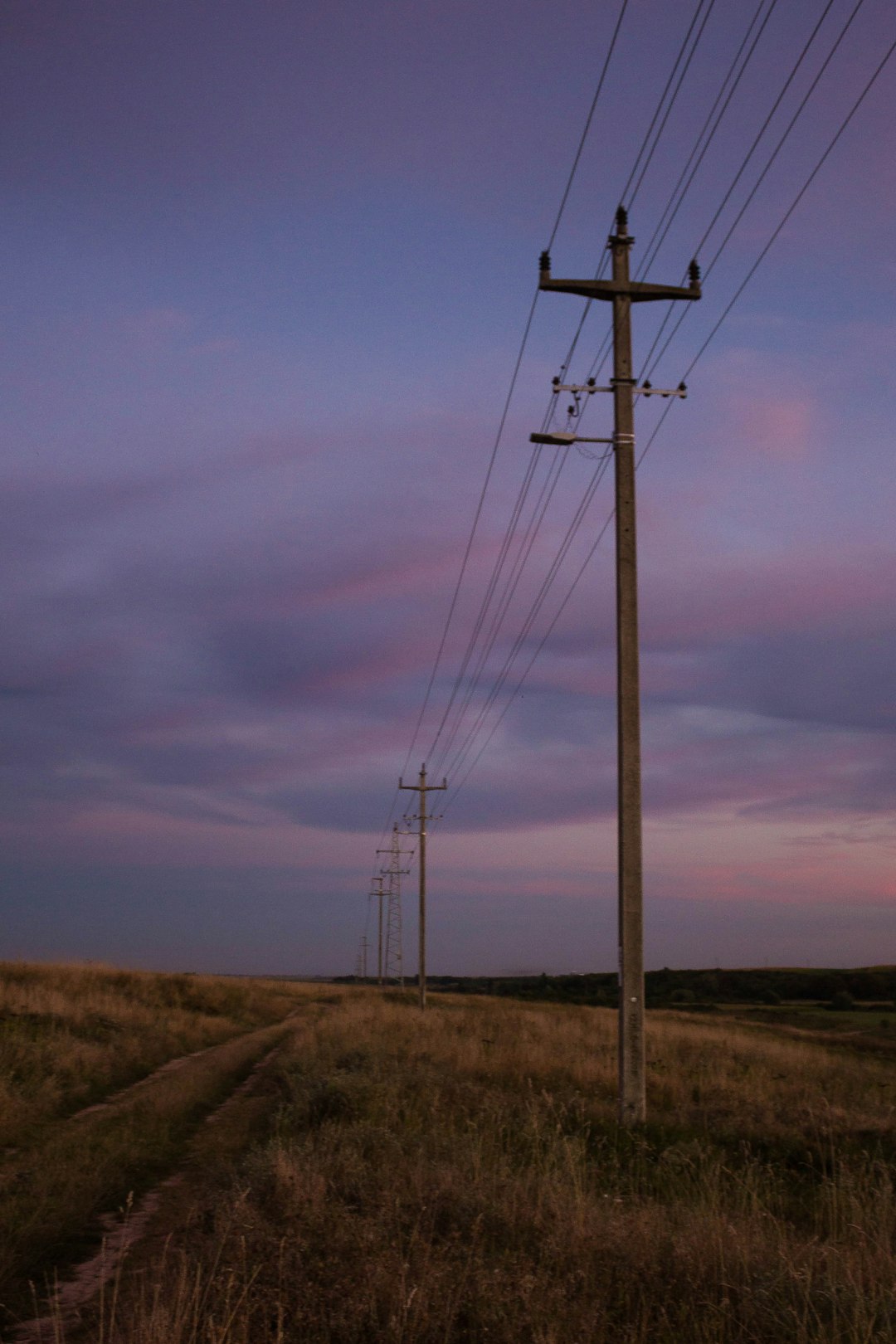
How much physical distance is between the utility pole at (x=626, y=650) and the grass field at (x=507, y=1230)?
1070mm

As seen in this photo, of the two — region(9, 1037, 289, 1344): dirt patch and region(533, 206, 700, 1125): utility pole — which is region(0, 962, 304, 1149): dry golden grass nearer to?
region(9, 1037, 289, 1344): dirt patch

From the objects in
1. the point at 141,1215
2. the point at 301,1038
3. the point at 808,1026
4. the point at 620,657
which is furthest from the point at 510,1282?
the point at 808,1026

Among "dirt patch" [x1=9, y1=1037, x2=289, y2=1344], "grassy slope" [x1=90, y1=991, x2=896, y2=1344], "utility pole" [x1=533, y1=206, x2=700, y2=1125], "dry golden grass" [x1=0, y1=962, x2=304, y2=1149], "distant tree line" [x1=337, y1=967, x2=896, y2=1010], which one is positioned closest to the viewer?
"grassy slope" [x1=90, y1=991, x2=896, y2=1344]

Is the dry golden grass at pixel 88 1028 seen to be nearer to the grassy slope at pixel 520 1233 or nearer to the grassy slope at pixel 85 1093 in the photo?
the grassy slope at pixel 85 1093

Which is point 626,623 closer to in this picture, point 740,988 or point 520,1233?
point 520,1233

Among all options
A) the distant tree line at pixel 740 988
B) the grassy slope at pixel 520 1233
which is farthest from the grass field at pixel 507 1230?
the distant tree line at pixel 740 988

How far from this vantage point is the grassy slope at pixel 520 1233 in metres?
5.38

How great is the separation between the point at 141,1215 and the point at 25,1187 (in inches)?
50.0

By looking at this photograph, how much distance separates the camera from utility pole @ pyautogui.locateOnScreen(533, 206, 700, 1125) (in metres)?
12.8

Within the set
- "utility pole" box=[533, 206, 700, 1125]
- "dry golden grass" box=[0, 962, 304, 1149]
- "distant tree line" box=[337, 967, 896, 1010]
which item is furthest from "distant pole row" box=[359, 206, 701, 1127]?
"distant tree line" box=[337, 967, 896, 1010]

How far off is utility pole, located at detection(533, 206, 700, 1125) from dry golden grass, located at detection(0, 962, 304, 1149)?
7.53 m

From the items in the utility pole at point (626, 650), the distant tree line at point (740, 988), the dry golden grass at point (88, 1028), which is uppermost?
the utility pole at point (626, 650)

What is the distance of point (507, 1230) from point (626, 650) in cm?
802

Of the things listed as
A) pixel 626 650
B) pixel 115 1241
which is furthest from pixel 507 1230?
pixel 626 650
